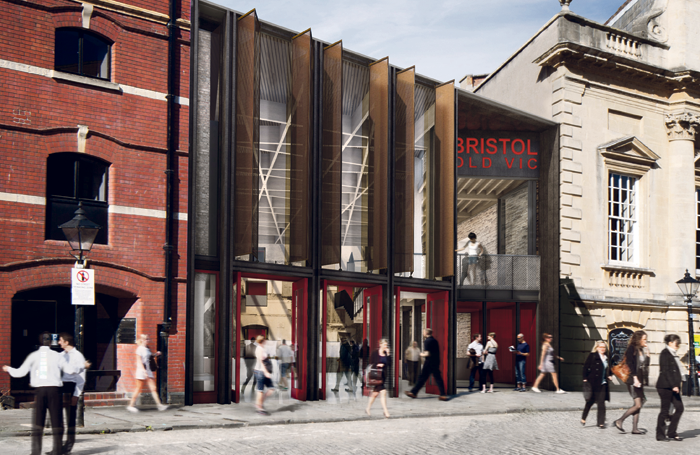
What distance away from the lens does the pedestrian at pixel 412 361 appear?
1964 cm

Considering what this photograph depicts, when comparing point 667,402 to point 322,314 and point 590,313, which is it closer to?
point 322,314

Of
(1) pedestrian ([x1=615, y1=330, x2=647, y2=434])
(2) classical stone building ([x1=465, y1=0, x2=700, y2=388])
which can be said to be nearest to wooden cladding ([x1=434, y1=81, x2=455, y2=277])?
(2) classical stone building ([x1=465, y1=0, x2=700, y2=388])

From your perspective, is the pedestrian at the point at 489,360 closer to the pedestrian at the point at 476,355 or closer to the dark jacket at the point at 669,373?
the pedestrian at the point at 476,355

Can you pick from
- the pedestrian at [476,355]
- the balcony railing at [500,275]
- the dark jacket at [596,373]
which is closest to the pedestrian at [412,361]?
the pedestrian at [476,355]

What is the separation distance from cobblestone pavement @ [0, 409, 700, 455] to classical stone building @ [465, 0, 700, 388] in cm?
913

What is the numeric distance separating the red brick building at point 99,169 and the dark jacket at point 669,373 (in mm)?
9264

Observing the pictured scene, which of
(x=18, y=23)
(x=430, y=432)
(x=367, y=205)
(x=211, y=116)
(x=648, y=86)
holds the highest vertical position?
(x=648, y=86)

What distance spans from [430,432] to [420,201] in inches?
346

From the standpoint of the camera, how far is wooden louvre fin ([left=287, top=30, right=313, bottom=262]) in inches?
674

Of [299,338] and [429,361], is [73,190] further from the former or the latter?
[429,361]

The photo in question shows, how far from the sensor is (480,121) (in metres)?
22.8

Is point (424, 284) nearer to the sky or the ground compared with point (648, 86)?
nearer to the ground

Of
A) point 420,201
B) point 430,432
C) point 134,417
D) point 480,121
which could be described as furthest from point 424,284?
point 134,417

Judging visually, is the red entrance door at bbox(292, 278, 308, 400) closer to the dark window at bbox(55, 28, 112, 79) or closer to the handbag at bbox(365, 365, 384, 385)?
the handbag at bbox(365, 365, 384, 385)
